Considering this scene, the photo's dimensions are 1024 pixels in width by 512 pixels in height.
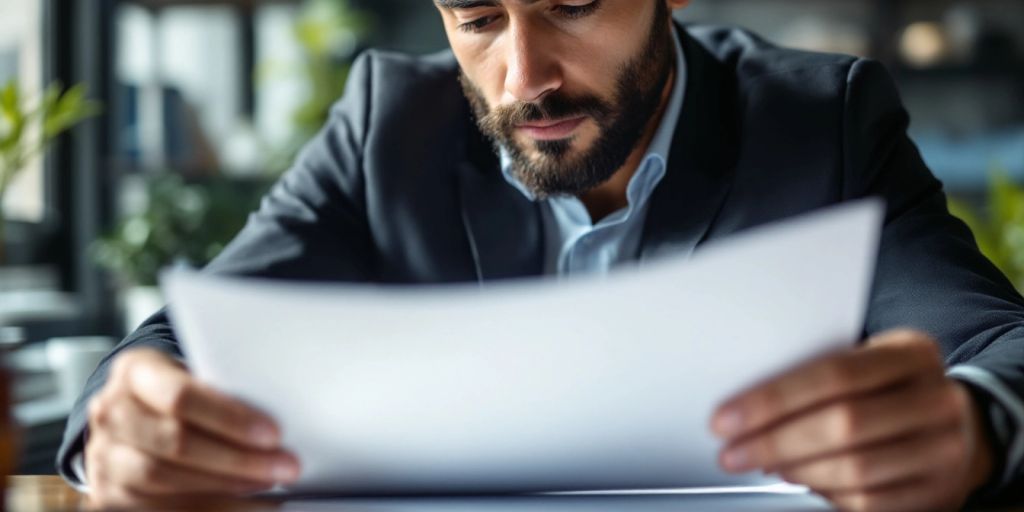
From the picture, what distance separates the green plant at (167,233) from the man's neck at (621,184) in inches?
61.0

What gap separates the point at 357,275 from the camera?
4.88 feet

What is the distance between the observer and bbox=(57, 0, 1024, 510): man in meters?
1.22

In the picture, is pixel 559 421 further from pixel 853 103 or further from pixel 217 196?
pixel 217 196

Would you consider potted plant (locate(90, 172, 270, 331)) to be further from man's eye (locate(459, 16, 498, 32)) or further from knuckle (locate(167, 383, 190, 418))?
knuckle (locate(167, 383, 190, 418))

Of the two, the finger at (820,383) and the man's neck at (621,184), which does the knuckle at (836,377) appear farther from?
the man's neck at (621,184)

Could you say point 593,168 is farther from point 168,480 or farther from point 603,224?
point 168,480

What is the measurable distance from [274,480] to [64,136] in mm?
2675

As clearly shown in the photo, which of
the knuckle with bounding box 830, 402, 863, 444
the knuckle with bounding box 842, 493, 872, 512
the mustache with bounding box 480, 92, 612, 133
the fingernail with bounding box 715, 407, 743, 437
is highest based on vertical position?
the mustache with bounding box 480, 92, 612, 133

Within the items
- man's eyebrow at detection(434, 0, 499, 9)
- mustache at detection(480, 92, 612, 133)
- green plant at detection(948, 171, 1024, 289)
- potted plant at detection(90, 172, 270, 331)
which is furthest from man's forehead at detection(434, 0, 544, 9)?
green plant at detection(948, 171, 1024, 289)

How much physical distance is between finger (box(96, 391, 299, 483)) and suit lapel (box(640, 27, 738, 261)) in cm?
72

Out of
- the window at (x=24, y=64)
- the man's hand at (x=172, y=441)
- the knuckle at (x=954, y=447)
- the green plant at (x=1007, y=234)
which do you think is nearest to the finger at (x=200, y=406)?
the man's hand at (x=172, y=441)

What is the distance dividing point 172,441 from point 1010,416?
594 mm

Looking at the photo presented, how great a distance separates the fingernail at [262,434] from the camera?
0.70m

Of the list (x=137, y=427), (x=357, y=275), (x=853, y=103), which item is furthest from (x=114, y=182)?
(x=137, y=427)
